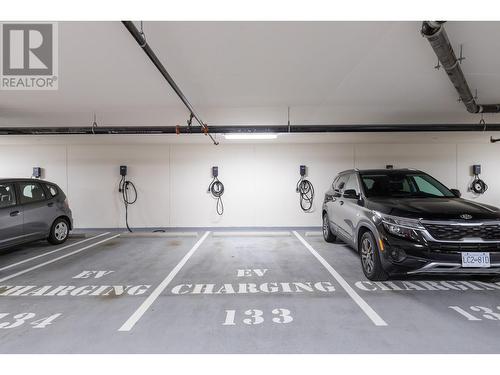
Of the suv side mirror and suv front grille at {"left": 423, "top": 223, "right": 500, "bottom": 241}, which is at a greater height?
the suv side mirror

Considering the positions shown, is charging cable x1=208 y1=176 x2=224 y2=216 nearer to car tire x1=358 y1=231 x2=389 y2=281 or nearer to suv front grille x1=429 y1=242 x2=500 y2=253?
car tire x1=358 y1=231 x2=389 y2=281

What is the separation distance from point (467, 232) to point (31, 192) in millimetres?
7122

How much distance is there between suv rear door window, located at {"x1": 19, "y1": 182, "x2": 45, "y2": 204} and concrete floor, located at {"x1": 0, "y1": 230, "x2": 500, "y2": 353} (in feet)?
3.74

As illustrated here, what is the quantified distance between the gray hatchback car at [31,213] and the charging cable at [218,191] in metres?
3.49

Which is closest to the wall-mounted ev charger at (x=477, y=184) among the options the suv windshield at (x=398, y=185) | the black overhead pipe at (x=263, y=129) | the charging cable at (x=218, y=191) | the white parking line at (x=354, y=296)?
the black overhead pipe at (x=263, y=129)

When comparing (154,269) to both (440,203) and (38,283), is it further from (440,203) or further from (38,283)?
(440,203)

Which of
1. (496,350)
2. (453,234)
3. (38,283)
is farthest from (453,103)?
(38,283)

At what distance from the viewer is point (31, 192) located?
499 centimetres

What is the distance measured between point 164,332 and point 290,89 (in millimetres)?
3409

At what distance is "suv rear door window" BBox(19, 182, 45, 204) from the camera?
4.78m

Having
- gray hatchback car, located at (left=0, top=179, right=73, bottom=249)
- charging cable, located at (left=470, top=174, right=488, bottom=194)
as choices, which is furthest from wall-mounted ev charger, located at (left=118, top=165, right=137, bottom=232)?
charging cable, located at (left=470, top=174, right=488, bottom=194)

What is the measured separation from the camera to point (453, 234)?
2.84 meters

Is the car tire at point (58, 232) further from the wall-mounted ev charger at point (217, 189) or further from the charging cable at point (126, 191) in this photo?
the wall-mounted ev charger at point (217, 189)

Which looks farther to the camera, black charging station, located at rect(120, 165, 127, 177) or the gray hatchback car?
black charging station, located at rect(120, 165, 127, 177)
